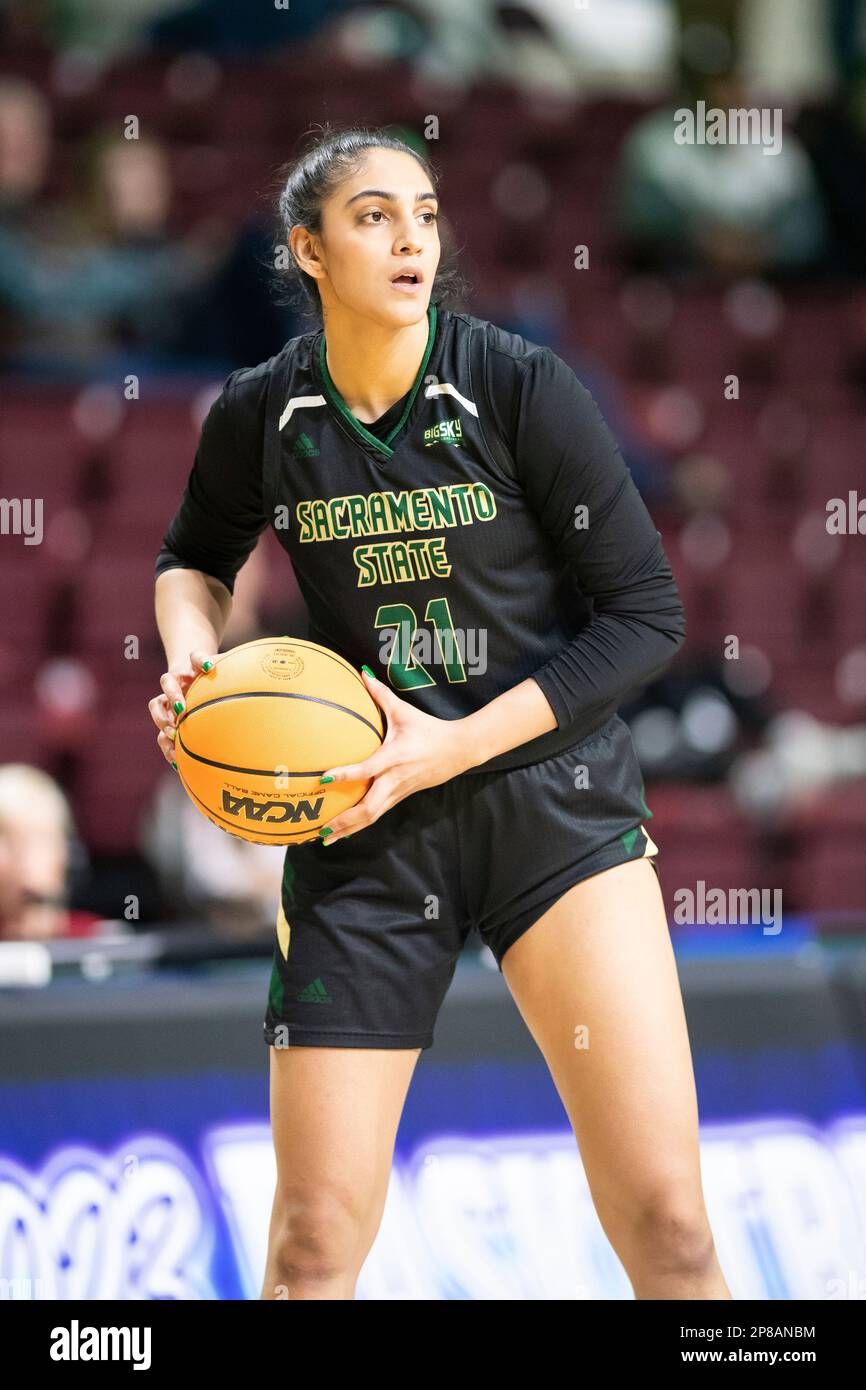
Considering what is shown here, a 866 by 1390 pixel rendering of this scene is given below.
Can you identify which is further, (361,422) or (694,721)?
(694,721)

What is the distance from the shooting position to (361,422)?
8.53 ft

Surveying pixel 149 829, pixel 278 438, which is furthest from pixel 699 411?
pixel 278 438

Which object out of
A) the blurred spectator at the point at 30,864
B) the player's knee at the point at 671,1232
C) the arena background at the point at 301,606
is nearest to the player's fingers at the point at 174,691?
the arena background at the point at 301,606

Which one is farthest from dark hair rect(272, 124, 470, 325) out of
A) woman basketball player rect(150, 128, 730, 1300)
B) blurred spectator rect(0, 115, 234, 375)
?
blurred spectator rect(0, 115, 234, 375)

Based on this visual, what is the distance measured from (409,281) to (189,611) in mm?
651

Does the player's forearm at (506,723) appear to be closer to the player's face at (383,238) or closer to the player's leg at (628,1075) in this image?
the player's leg at (628,1075)

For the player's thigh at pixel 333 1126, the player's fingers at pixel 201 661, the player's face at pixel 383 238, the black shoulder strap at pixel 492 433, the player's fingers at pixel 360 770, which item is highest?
the player's face at pixel 383 238

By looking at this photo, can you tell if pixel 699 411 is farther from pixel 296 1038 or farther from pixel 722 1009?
pixel 296 1038

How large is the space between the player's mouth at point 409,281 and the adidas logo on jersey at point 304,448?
28 cm

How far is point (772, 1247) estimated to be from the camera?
349cm

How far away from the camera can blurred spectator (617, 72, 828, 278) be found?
27.8 feet

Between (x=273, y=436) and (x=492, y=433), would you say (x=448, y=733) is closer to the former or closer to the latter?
(x=492, y=433)

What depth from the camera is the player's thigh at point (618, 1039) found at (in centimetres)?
246

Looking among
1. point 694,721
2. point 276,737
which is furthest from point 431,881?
point 694,721
